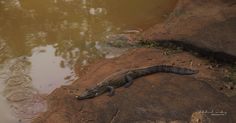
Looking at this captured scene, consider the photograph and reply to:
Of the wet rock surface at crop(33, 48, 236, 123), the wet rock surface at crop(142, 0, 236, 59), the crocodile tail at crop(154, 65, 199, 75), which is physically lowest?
the wet rock surface at crop(33, 48, 236, 123)

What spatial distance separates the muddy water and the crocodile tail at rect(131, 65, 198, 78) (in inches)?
65.1

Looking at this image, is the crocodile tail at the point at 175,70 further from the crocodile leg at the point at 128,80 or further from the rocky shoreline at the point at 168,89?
the crocodile leg at the point at 128,80

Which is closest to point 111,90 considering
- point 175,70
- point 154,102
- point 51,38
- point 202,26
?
point 154,102

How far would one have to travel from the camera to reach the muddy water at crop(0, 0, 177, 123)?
7.82m

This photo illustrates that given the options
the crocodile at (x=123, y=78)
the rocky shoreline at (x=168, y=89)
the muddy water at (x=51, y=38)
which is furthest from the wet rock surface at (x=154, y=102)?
the muddy water at (x=51, y=38)

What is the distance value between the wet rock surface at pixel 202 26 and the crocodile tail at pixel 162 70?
3.48 feet

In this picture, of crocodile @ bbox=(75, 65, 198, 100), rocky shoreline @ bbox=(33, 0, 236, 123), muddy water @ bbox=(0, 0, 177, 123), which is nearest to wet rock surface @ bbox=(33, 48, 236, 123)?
rocky shoreline @ bbox=(33, 0, 236, 123)

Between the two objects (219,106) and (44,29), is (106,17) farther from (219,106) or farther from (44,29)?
(219,106)

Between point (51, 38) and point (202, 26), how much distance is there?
3.72 metres

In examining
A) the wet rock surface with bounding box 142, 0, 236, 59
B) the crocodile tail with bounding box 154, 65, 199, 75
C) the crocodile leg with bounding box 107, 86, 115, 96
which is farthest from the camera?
the wet rock surface with bounding box 142, 0, 236, 59

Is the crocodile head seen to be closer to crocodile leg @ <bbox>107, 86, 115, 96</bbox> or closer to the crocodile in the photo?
the crocodile

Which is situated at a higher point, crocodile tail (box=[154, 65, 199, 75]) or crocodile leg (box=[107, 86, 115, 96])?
crocodile tail (box=[154, 65, 199, 75])

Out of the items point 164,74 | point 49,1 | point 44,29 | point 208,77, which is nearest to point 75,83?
point 164,74

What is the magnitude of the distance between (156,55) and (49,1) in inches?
201
